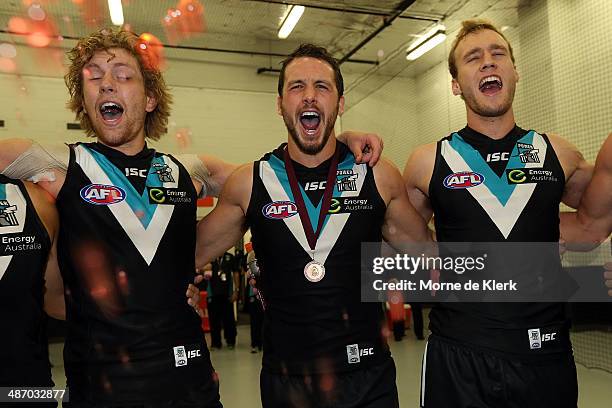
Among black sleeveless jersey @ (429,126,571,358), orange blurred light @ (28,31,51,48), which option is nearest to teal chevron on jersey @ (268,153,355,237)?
black sleeveless jersey @ (429,126,571,358)

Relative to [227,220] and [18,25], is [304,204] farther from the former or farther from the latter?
[18,25]

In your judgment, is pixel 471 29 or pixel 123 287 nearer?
pixel 123 287

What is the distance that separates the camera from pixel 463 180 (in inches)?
99.2

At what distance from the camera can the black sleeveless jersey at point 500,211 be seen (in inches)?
91.4

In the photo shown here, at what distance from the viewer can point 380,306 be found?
8.17 feet

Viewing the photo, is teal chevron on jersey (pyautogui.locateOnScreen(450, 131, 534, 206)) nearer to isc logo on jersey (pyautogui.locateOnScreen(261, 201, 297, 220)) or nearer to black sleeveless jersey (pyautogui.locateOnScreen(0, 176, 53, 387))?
isc logo on jersey (pyautogui.locateOnScreen(261, 201, 297, 220))

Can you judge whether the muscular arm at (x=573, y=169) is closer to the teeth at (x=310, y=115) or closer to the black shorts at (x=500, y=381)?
the black shorts at (x=500, y=381)

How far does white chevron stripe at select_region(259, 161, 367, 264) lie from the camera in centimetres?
242

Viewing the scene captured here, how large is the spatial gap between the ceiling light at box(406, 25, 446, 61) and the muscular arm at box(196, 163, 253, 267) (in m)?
8.79

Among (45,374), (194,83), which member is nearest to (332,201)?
(45,374)

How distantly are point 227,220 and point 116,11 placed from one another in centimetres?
807

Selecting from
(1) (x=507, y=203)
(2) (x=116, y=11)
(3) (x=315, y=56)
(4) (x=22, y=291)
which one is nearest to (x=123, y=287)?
(4) (x=22, y=291)

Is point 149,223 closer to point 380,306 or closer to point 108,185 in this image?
point 108,185

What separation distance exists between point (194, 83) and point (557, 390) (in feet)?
36.1
